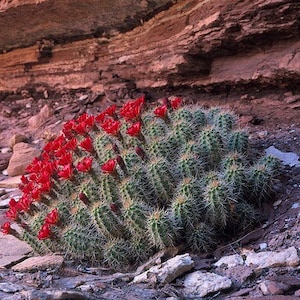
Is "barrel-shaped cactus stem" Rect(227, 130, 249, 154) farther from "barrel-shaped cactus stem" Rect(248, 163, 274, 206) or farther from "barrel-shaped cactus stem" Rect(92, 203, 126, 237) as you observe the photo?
"barrel-shaped cactus stem" Rect(92, 203, 126, 237)

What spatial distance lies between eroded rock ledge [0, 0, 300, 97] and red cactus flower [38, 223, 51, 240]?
108 inches

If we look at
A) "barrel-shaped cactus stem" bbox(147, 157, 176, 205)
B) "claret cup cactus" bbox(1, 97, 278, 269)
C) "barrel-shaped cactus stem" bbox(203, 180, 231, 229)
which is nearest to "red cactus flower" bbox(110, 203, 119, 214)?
"claret cup cactus" bbox(1, 97, 278, 269)

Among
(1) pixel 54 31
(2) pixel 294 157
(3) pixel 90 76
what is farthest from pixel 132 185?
(1) pixel 54 31

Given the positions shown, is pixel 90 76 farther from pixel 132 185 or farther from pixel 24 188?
pixel 132 185

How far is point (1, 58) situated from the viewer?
8.70 metres

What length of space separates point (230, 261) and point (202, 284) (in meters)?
0.33

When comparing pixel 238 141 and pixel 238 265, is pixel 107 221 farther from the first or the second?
pixel 238 141

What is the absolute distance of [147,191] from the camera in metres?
3.48

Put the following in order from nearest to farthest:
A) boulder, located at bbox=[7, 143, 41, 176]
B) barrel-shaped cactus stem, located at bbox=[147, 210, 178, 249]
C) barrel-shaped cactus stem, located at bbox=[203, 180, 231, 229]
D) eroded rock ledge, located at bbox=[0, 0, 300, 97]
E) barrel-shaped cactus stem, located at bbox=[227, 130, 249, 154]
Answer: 1. barrel-shaped cactus stem, located at bbox=[147, 210, 178, 249]
2. barrel-shaped cactus stem, located at bbox=[203, 180, 231, 229]
3. barrel-shaped cactus stem, located at bbox=[227, 130, 249, 154]
4. eroded rock ledge, located at bbox=[0, 0, 300, 97]
5. boulder, located at bbox=[7, 143, 41, 176]

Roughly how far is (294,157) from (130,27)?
3418 mm

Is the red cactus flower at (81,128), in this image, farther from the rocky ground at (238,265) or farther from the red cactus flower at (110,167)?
the rocky ground at (238,265)

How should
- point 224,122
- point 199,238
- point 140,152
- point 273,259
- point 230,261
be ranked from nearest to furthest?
point 273,259, point 230,261, point 199,238, point 140,152, point 224,122

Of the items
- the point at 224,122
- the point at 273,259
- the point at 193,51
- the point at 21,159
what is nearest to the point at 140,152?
the point at 224,122

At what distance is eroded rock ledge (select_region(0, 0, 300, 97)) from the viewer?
4.84m
